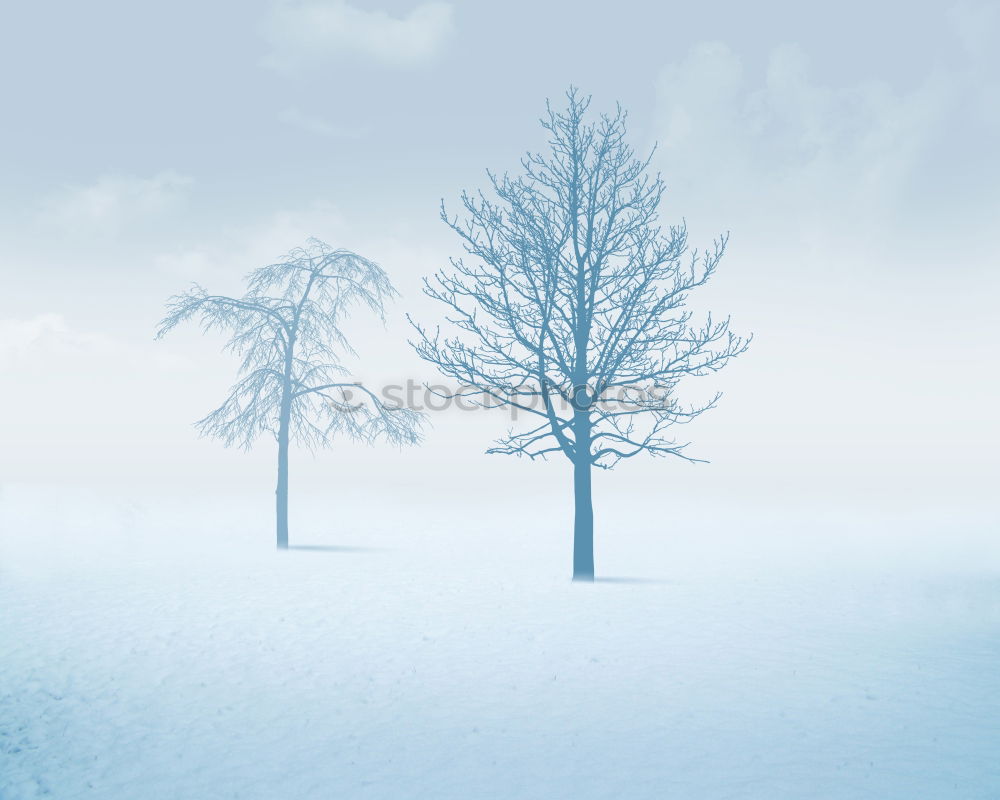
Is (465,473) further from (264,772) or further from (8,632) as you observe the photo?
(264,772)

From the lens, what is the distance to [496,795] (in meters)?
5.61

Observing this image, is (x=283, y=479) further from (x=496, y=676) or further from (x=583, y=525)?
(x=496, y=676)

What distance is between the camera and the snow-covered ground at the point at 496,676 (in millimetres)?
5988

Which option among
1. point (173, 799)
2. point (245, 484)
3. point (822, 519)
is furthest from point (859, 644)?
point (245, 484)

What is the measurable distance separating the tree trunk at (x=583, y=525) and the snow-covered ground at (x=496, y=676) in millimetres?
643

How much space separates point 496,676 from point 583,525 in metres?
5.88

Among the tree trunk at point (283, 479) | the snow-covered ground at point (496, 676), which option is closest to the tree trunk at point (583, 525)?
the snow-covered ground at point (496, 676)

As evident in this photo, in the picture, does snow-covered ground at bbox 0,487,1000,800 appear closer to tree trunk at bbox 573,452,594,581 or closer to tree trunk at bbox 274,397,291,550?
A: tree trunk at bbox 573,452,594,581

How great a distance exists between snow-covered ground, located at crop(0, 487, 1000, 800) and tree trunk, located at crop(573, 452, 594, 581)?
64 centimetres

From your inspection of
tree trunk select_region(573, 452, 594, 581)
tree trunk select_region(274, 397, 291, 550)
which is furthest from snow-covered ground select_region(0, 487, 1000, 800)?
tree trunk select_region(274, 397, 291, 550)

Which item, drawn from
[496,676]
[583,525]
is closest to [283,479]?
[583,525]

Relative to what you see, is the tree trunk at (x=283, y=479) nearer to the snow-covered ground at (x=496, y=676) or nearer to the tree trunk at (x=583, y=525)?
the snow-covered ground at (x=496, y=676)

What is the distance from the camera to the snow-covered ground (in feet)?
19.6

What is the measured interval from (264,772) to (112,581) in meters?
10.1
